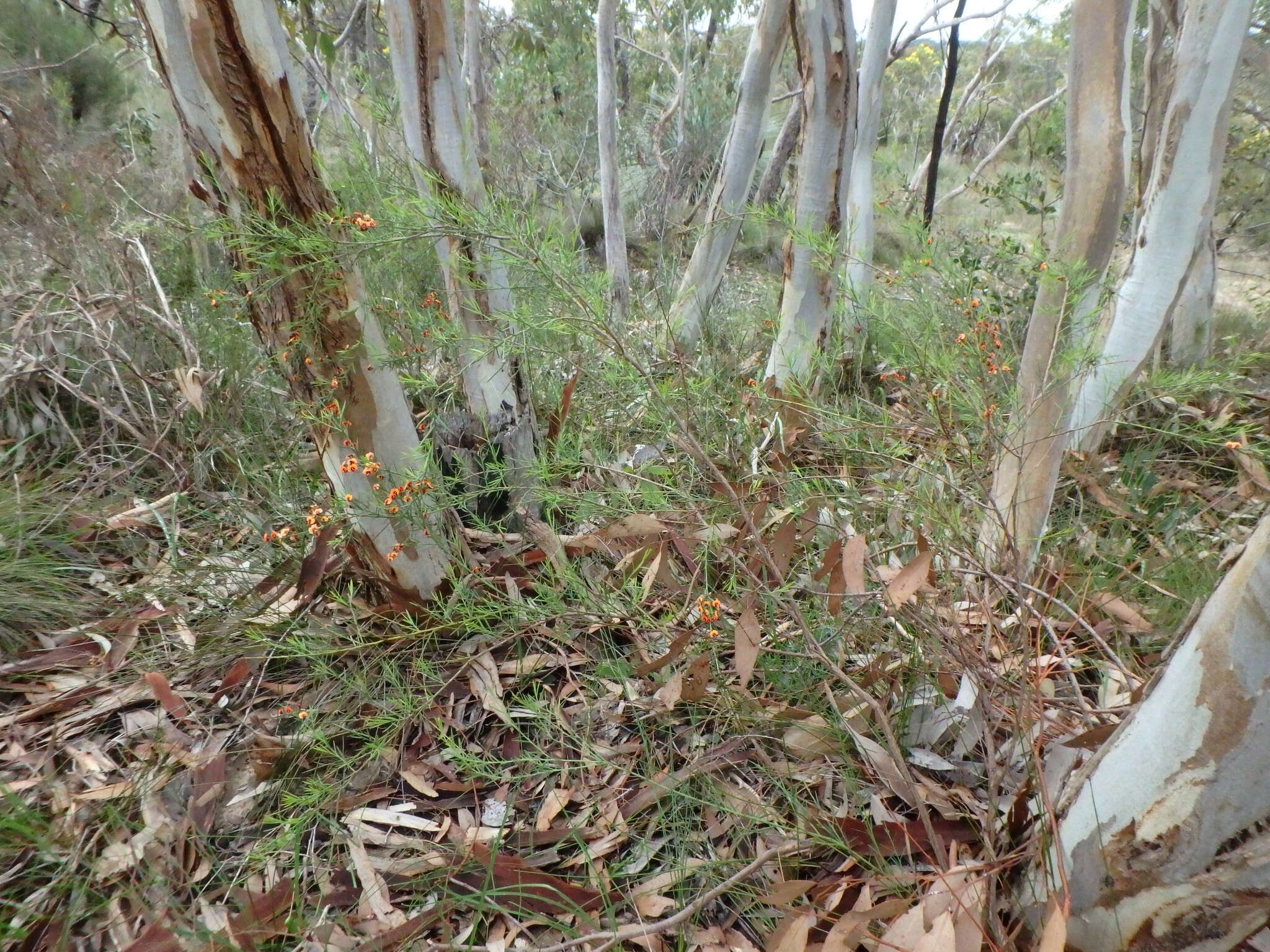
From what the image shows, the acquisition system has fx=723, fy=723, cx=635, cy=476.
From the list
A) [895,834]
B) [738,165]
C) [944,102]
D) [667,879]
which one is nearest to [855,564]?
[895,834]

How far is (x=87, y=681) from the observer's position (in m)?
2.02

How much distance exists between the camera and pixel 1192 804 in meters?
0.96

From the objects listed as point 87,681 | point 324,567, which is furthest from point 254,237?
point 87,681

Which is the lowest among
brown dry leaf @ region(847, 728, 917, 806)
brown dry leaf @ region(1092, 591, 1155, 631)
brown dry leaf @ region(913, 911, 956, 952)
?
brown dry leaf @ region(1092, 591, 1155, 631)

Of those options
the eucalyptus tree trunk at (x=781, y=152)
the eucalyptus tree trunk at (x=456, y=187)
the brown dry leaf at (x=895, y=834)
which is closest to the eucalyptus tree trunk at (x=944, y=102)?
the eucalyptus tree trunk at (x=781, y=152)

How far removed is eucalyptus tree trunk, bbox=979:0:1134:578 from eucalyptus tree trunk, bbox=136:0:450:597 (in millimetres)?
1533

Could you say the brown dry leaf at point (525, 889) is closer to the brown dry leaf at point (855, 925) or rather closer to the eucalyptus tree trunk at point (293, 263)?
the brown dry leaf at point (855, 925)

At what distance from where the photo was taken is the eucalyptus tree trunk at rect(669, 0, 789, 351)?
3.34 metres

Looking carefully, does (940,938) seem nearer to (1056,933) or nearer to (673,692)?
(1056,933)

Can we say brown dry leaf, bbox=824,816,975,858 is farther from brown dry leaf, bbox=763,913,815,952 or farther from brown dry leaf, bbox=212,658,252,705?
brown dry leaf, bbox=212,658,252,705

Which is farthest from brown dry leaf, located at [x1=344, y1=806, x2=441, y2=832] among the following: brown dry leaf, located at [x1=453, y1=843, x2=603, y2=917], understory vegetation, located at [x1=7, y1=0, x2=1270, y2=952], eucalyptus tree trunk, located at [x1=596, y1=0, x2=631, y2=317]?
eucalyptus tree trunk, located at [x1=596, y1=0, x2=631, y2=317]

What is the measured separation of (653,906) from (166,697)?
1.38 m

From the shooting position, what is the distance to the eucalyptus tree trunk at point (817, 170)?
2840 mm

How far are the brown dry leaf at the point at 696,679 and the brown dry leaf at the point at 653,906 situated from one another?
1.41 feet
